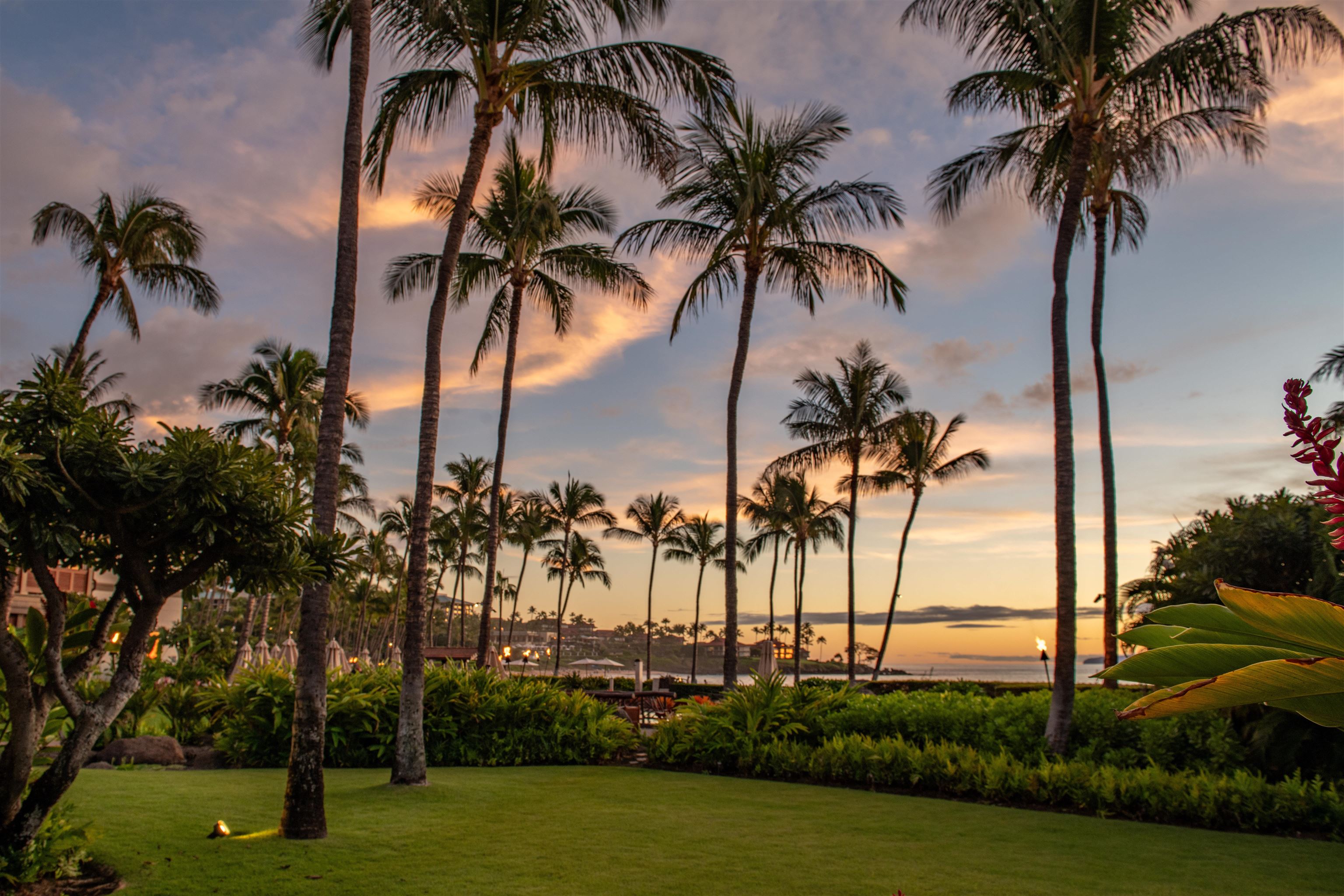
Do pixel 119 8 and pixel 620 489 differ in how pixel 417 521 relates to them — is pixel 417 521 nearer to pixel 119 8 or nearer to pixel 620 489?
pixel 119 8

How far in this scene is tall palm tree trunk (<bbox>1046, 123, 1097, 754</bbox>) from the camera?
953cm

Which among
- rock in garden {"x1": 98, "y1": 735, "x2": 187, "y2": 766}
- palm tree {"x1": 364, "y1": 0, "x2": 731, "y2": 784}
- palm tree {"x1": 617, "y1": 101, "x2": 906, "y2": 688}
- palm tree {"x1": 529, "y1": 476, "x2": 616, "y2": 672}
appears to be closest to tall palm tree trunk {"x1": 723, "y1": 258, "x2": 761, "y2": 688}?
palm tree {"x1": 617, "y1": 101, "x2": 906, "y2": 688}

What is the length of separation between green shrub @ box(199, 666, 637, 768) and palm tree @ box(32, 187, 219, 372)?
10.4m

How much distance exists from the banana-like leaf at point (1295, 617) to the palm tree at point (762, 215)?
527 inches

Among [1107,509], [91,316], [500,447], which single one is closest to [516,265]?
[500,447]

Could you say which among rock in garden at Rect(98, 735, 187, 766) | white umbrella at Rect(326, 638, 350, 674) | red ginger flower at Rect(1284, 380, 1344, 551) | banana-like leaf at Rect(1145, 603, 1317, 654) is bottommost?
rock in garden at Rect(98, 735, 187, 766)

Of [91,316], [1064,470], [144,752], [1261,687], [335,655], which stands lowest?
[144,752]

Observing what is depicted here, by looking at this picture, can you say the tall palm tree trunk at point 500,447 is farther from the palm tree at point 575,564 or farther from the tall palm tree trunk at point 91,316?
the palm tree at point 575,564

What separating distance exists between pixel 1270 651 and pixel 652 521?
1649 inches

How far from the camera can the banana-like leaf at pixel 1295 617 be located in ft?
3.46

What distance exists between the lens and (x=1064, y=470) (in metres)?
10.1

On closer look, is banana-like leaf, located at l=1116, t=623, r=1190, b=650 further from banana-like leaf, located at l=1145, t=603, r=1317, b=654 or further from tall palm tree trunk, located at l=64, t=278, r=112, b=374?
tall palm tree trunk, located at l=64, t=278, r=112, b=374

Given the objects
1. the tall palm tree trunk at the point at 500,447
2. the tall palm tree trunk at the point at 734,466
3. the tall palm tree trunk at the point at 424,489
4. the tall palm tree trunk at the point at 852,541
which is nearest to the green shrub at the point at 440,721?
the tall palm tree trunk at the point at 424,489

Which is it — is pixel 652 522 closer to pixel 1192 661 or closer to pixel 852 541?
pixel 852 541
